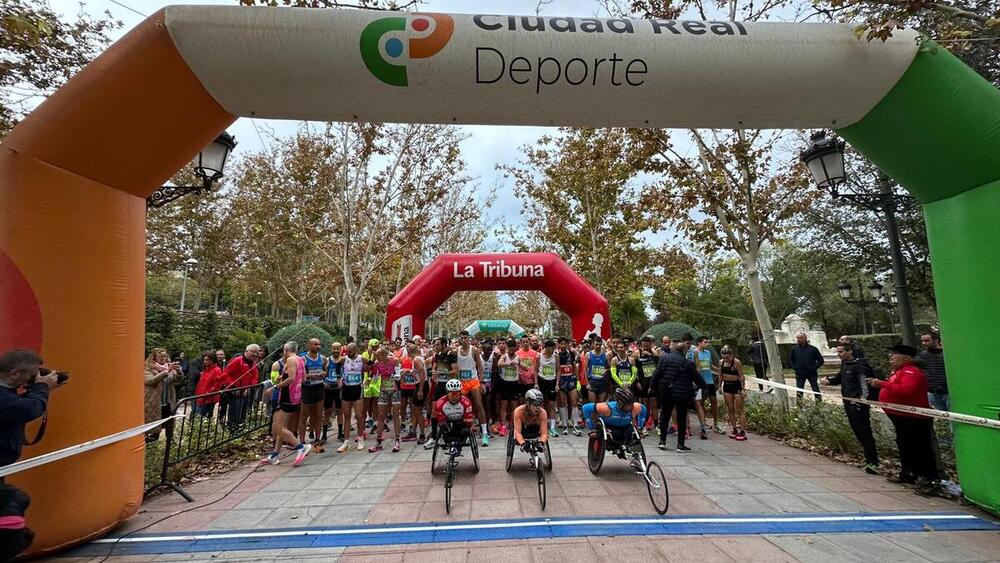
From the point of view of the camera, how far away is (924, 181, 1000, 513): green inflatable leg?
4.53 m

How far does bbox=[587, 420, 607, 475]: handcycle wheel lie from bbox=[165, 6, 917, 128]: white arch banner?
13.1 ft

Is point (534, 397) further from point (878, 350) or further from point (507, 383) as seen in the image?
point (878, 350)

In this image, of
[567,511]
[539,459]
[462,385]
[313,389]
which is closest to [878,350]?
[462,385]

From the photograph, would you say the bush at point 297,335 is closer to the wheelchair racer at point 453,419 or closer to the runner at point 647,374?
the wheelchair racer at point 453,419

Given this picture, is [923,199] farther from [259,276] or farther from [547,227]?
[259,276]

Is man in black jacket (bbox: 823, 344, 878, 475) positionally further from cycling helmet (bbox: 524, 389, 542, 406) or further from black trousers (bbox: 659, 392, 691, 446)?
cycling helmet (bbox: 524, 389, 542, 406)

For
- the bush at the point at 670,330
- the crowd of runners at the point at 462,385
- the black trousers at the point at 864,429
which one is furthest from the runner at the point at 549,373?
the bush at the point at 670,330

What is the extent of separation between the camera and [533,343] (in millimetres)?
9352

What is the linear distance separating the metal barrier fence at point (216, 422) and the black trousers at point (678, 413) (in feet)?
22.9

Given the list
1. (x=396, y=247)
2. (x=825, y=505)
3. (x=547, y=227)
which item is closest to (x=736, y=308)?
(x=547, y=227)

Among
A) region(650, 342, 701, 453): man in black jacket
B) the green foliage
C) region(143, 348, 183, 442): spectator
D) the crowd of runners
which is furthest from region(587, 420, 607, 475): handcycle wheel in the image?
the green foliage

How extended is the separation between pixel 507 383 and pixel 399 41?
6.01 metres

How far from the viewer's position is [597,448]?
6055 mm

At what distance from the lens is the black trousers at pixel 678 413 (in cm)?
737
